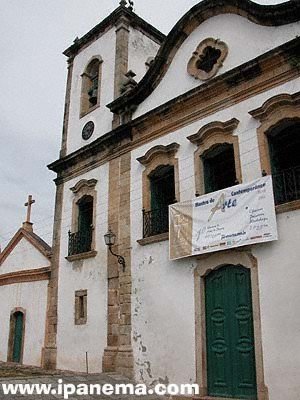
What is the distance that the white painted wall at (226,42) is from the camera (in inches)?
352

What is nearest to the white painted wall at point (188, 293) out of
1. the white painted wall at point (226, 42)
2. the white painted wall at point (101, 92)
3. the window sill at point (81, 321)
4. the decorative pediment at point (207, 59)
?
the white painted wall at point (226, 42)

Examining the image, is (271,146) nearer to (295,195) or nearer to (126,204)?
(295,195)

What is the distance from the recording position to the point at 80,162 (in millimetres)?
12656

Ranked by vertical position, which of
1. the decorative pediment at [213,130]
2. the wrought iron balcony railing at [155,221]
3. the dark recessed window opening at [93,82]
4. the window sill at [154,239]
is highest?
the dark recessed window opening at [93,82]

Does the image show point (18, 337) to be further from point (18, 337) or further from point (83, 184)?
point (83, 184)

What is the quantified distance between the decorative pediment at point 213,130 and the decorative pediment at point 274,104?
46 centimetres

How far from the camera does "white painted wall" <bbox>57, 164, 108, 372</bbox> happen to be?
10.5 m

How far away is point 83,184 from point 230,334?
233 inches

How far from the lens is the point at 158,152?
10219 millimetres

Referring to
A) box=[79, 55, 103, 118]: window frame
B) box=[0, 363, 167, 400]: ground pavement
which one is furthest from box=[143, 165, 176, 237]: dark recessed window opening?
box=[79, 55, 103, 118]: window frame

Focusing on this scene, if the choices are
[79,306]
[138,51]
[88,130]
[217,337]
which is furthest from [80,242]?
[138,51]

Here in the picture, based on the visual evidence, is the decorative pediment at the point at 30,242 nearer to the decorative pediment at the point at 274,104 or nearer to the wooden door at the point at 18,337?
the wooden door at the point at 18,337

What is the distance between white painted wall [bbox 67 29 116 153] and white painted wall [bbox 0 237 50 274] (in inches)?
127

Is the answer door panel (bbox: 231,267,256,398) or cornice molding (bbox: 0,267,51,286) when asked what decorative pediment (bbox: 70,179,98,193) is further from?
door panel (bbox: 231,267,256,398)
